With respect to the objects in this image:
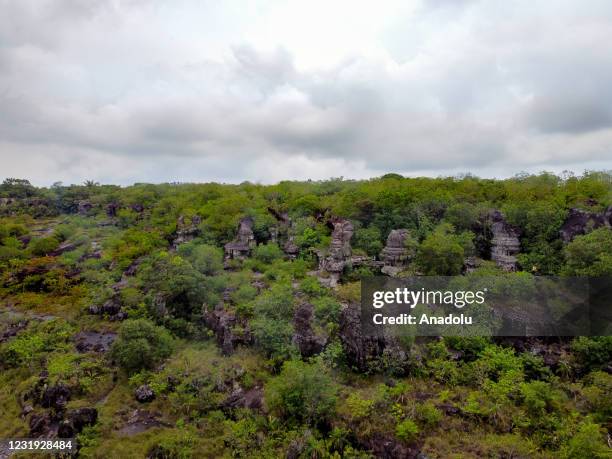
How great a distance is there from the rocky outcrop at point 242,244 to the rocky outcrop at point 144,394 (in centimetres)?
1721

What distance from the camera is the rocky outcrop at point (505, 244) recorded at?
28.1 m

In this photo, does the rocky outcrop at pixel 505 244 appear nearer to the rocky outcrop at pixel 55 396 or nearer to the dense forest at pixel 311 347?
the dense forest at pixel 311 347

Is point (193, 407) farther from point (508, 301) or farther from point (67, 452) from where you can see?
point (508, 301)

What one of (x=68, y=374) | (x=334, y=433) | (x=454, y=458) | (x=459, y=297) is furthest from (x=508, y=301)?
(x=68, y=374)

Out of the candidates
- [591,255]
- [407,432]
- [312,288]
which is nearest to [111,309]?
[312,288]

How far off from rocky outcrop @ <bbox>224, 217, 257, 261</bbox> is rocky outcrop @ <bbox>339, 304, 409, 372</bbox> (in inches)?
709

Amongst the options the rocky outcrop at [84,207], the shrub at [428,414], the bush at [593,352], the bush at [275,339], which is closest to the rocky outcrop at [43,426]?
the bush at [275,339]

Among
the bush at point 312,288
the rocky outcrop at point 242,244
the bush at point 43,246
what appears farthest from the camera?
the bush at point 43,246

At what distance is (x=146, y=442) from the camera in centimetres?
1719

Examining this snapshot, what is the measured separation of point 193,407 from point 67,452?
18.0 feet

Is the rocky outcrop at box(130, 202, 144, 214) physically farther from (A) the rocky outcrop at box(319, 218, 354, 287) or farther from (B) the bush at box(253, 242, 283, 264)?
(A) the rocky outcrop at box(319, 218, 354, 287)

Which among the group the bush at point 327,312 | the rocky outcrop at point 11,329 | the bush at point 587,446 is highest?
the bush at point 327,312

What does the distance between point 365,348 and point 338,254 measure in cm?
1100

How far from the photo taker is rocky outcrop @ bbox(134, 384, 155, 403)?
20.0 m
